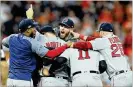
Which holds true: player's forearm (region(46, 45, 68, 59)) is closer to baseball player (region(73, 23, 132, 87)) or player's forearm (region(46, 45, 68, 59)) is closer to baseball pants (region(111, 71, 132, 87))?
baseball player (region(73, 23, 132, 87))

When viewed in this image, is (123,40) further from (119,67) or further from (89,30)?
(119,67)

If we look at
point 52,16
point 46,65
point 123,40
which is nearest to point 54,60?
point 46,65

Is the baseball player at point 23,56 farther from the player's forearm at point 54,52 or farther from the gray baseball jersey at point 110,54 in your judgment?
the gray baseball jersey at point 110,54

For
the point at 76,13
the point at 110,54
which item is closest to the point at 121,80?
the point at 110,54

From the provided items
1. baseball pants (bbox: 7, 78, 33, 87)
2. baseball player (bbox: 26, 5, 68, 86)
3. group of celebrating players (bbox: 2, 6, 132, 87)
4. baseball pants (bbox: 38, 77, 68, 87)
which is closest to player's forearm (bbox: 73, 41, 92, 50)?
group of celebrating players (bbox: 2, 6, 132, 87)

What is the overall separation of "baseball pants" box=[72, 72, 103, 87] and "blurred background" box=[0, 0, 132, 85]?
929 centimetres

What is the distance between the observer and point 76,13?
21.3 metres

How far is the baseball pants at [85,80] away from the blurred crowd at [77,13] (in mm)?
9371

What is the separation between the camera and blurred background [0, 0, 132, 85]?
67.2ft

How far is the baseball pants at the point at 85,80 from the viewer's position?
10781 mm

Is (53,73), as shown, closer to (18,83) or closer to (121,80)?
(18,83)

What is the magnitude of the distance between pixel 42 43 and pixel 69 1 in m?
10.6

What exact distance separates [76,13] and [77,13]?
48 millimetres

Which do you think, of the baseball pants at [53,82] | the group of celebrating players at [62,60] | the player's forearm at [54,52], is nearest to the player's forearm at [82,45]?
the group of celebrating players at [62,60]
